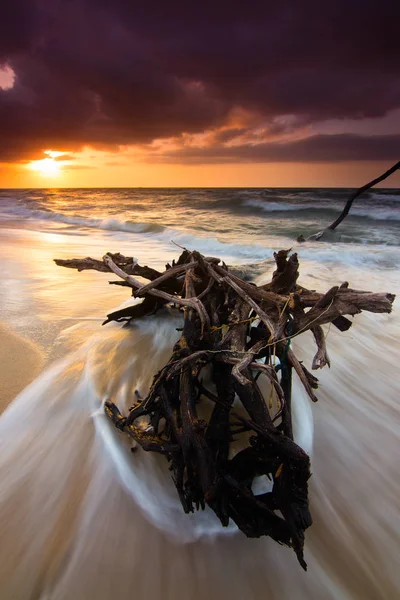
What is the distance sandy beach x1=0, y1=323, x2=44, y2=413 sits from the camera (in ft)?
8.23

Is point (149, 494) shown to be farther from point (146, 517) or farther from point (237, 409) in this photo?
point (237, 409)

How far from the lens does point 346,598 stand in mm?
1410

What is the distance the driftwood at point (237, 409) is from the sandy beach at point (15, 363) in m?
0.85

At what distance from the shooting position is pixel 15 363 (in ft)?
9.47

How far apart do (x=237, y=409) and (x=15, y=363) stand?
1980 millimetres

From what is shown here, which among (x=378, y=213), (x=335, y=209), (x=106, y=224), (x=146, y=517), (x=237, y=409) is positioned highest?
(x=237, y=409)

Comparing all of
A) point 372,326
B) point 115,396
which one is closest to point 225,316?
point 115,396

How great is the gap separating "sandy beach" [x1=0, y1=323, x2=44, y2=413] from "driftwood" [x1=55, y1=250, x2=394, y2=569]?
85cm

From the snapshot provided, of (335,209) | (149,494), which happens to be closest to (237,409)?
(149,494)

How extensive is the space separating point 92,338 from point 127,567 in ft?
7.17

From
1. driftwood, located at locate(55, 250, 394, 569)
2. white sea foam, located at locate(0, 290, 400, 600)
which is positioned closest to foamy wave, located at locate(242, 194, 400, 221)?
driftwood, located at locate(55, 250, 394, 569)

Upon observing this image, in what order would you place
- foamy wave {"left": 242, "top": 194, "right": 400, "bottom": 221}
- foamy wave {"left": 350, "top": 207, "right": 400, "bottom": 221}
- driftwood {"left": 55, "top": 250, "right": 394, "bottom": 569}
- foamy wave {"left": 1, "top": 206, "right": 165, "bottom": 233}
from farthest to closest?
foamy wave {"left": 242, "top": 194, "right": 400, "bottom": 221}
foamy wave {"left": 350, "top": 207, "right": 400, "bottom": 221}
foamy wave {"left": 1, "top": 206, "right": 165, "bottom": 233}
driftwood {"left": 55, "top": 250, "right": 394, "bottom": 569}

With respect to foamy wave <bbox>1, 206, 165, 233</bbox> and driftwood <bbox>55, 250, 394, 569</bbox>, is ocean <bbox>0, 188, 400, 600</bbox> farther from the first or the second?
foamy wave <bbox>1, 206, 165, 233</bbox>

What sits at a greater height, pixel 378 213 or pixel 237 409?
pixel 237 409
